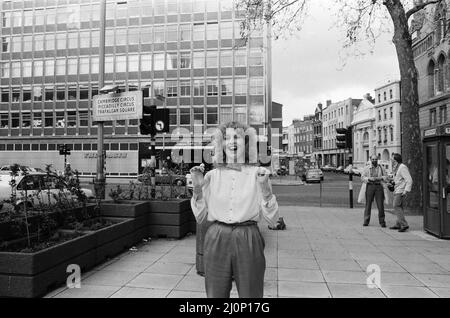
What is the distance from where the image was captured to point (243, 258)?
287 cm

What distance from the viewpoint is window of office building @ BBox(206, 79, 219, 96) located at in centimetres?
4575

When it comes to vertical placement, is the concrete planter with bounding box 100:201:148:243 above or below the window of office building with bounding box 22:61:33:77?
below

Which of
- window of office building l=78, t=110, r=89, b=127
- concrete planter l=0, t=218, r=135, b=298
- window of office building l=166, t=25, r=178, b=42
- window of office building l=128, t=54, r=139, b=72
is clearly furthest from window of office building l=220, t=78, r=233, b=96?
concrete planter l=0, t=218, r=135, b=298

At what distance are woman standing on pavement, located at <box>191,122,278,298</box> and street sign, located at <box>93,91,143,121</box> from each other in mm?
6721

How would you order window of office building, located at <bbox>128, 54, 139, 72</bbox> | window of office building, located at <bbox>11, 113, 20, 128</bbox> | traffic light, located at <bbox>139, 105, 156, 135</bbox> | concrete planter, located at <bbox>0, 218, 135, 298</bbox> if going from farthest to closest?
window of office building, located at <bbox>11, 113, 20, 128</bbox>
window of office building, located at <bbox>128, 54, 139, 72</bbox>
traffic light, located at <bbox>139, 105, 156, 135</bbox>
concrete planter, located at <bbox>0, 218, 135, 298</bbox>

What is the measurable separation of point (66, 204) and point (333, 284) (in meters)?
4.63

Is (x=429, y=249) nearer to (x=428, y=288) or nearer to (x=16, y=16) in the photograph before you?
(x=428, y=288)

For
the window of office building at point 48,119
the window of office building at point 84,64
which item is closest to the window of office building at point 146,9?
the window of office building at point 84,64

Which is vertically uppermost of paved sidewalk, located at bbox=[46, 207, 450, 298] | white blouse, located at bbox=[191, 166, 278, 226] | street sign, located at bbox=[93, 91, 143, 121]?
street sign, located at bbox=[93, 91, 143, 121]

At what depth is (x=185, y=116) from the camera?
46344 mm

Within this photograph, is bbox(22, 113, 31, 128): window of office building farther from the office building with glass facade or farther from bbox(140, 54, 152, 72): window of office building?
bbox(140, 54, 152, 72): window of office building

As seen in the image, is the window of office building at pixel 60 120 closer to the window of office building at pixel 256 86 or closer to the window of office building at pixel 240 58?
the window of office building at pixel 240 58

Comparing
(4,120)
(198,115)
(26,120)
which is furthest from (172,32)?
(4,120)

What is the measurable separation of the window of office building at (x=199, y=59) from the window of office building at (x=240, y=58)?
383cm
